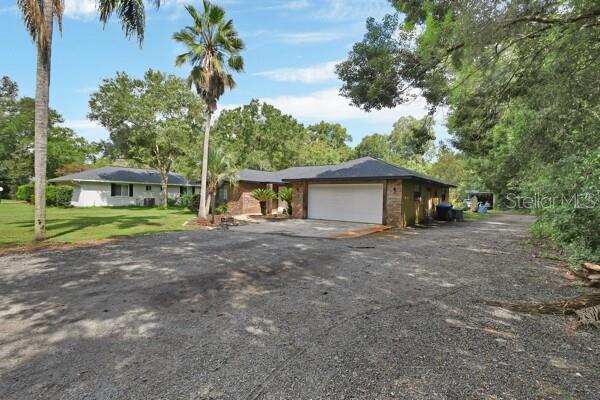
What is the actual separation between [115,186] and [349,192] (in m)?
22.1

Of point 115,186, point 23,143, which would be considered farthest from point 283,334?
point 23,143

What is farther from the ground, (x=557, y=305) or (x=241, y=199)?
(x=241, y=199)

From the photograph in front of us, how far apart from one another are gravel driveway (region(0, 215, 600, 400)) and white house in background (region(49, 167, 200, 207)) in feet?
73.4

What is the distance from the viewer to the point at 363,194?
1577cm

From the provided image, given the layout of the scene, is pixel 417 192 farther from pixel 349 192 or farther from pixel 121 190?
pixel 121 190

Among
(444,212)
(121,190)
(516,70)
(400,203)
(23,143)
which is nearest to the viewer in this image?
(516,70)

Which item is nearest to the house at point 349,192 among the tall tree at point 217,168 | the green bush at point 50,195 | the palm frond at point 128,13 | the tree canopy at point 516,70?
the green bush at point 50,195

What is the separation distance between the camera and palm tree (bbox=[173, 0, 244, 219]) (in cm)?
1455

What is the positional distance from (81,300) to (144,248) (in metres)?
4.16

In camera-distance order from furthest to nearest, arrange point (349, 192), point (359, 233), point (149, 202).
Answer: point (149, 202), point (349, 192), point (359, 233)

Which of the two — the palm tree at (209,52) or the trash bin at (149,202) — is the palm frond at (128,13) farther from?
the trash bin at (149,202)

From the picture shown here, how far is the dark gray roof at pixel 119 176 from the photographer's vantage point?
25.5 m

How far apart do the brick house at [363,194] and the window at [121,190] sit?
13343 millimetres

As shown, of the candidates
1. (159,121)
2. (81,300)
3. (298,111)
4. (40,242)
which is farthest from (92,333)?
(298,111)
